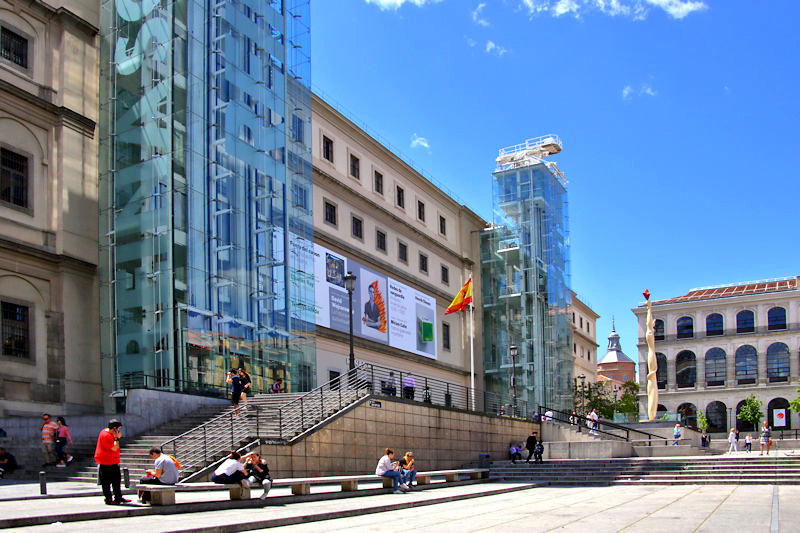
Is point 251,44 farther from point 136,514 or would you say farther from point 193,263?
point 136,514

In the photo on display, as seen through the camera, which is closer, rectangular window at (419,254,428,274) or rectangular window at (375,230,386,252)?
rectangular window at (375,230,386,252)

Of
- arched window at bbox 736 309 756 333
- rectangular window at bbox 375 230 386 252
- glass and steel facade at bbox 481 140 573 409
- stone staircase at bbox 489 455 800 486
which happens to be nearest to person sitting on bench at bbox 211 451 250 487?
stone staircase at bbox 489 455 800 486

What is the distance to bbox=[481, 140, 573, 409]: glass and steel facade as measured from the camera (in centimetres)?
5606

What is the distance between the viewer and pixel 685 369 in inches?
3612

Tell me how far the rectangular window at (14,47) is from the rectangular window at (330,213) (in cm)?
1609

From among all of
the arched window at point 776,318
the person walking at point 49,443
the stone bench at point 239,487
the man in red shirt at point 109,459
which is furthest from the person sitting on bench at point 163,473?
the arched window at point 776,318

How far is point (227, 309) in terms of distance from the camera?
97.5 ft

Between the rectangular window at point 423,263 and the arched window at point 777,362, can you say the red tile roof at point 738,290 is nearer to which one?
the arched window at point 777,362

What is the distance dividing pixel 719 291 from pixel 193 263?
78154 millimetres

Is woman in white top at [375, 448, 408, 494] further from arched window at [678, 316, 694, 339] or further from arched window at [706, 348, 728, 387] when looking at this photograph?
arched window at [678, 316, 694, 339]

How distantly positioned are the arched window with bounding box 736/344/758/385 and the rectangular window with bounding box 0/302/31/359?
77.4m

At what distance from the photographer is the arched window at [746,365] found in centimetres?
8769

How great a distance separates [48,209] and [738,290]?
265 feet

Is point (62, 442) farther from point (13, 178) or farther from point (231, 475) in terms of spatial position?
point (13, 178)
